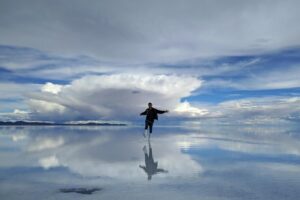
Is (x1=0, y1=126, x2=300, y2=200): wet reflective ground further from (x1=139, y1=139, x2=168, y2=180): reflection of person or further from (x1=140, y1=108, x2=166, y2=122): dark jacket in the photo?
(x1=140, y1=108, x2=166, y2=122): dark jacket

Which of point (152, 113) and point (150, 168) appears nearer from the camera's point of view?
point (150, 168)

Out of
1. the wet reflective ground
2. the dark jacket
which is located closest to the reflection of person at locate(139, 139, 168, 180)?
→ the wet reflective ground

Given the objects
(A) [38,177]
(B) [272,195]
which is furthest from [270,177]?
(A) [38,177]

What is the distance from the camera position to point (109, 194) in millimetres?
7910

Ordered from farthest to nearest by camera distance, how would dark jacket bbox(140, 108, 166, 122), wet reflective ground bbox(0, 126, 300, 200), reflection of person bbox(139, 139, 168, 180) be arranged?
dark jacket bbox(140, 108, 166, 122) < reflection of person bbox(139, 139, 168, 180) < wet reflective ground bbox(0, 126, 300, 200)

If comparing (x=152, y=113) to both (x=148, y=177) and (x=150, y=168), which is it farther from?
(x=148, y=177)

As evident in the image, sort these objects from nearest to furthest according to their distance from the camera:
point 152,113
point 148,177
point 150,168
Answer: point 148,177
point 150,168
point 152,113

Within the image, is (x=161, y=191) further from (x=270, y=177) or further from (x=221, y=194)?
(x=270, y=177)

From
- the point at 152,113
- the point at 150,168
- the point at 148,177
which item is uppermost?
the point at 152,113

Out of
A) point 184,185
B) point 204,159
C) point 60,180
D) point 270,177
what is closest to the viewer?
point 184,185

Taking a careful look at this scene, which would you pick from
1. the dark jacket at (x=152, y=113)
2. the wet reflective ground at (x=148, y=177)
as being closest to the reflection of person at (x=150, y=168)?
the wet reflective ground at (x=148, y=177)

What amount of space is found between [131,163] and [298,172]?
5.94 m

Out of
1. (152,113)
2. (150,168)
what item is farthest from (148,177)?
(152,113)

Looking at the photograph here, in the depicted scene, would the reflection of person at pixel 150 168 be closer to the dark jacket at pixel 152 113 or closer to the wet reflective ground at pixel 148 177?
the wet reflective ground at pixel 148 177
